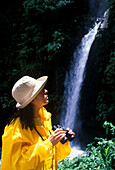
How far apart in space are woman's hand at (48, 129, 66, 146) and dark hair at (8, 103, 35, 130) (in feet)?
0.58

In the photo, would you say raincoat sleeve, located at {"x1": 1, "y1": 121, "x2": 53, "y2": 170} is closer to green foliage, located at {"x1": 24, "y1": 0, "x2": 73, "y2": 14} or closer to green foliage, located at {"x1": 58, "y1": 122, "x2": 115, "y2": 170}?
green foliage, located at {"x1": 58, "y1": 122, "x2": 115, "y2": 170}

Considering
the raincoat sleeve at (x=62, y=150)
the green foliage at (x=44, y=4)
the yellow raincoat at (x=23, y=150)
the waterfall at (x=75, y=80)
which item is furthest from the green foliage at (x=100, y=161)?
the green foliage at (x=44, y=4)

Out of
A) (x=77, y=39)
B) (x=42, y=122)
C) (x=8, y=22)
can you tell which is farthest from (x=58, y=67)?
(x=42, y=122)

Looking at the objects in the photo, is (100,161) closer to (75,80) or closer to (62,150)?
(62,150)

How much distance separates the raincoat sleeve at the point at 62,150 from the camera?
1735 mm

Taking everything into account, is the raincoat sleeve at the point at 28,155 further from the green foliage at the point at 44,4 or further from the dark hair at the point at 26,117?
the green foliage at the point at 44,4

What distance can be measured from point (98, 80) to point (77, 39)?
1.99 metres

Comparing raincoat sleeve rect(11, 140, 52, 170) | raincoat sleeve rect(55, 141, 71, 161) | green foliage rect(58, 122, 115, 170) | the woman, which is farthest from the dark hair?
green foliage rect(58, 122, 115, 170)

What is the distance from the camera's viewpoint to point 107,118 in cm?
620

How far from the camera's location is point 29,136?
1.48 metres

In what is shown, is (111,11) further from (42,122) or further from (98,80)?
(42,122)

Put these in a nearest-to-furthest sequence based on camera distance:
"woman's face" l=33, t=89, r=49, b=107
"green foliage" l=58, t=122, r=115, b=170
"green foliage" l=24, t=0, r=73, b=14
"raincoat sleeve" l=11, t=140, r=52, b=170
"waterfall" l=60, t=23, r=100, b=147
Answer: "raincoat sleeve" l=11, t=140, r=52, b=170, "woman's face" l=33, t=89, r=49, b=107, "green foliage" l=58, t=122, r=115, b=170, "waterfall" l=60, t=23, r=100, b=147, "green foliage" l=24, t=0, r=73, b=14

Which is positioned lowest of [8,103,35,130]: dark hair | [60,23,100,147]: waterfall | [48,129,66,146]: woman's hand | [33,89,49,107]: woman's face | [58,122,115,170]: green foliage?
[58,122,115,170]: green foliage

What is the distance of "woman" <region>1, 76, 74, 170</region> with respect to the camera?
139 centimetres
